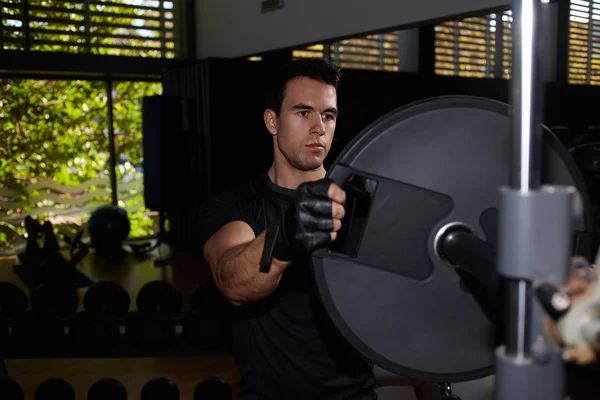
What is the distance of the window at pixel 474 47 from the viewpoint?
595 cm

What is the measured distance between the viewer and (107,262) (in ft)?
17.2

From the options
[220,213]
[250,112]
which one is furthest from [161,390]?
[250,112]

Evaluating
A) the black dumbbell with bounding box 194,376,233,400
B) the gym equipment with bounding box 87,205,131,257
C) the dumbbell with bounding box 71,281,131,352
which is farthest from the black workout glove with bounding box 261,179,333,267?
the gym equipment with bounding box 87,205,131,257

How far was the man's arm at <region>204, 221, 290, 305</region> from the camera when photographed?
3.17 ft

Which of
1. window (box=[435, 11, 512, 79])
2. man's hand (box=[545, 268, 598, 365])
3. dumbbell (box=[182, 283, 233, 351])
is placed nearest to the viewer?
man's hand (box=[545, 268, 598, 365])

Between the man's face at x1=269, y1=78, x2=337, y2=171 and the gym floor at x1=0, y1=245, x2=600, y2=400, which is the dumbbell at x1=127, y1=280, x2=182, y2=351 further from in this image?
the man's face at x1=269, y1=78, x2=337, y2=171

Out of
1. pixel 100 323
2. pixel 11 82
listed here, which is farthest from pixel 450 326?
pixel 11 82

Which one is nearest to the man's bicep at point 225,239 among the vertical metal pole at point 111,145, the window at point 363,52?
the window at point 363,52

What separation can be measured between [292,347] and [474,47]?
537cm

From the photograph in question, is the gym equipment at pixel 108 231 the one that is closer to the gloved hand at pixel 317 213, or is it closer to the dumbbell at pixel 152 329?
the dumbbell at pixel 152 329

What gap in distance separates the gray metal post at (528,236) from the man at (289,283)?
31.3 inches

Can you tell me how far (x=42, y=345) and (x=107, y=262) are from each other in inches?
A: 116

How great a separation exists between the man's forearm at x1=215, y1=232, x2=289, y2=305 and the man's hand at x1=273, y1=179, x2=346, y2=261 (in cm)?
21

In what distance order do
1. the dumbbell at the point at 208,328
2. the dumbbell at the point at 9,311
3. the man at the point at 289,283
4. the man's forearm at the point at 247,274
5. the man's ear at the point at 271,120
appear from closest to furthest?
the man's forearm at the point at 247,274, the man at the point at 289,283, the man's ear at the point at 271,120, the dumbbell at the point at 208,328, the dumbbell at the point at 9,311
